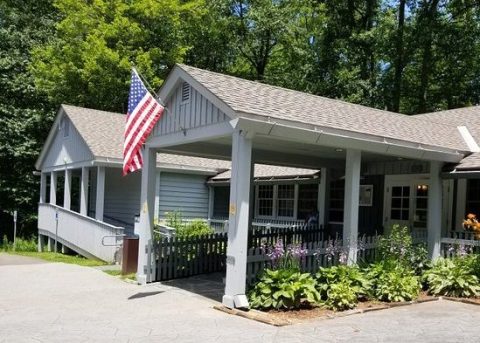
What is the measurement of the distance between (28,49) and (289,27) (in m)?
15.7

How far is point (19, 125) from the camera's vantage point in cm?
2605

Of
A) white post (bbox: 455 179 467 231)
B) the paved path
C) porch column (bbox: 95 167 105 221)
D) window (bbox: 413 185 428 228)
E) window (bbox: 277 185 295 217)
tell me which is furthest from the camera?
window (bbox: 277 185 295 217)

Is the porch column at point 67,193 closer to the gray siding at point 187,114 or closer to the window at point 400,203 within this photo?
the gray siding at point 187,114

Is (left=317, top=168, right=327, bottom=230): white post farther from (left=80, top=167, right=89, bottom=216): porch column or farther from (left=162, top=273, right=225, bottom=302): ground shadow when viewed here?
(left=80, top=167, right=89, bottom=216): porch column

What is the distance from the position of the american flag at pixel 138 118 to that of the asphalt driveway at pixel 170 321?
2732 millimetres

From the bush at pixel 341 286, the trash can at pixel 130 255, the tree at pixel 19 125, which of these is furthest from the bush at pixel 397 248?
the tree at pixel 19 125

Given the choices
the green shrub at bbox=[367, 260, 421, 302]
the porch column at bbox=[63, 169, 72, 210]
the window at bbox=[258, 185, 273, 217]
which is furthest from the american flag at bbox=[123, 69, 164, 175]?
the window at bbox=[258, 185, 273, 217]

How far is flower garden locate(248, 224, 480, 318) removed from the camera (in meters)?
8.82

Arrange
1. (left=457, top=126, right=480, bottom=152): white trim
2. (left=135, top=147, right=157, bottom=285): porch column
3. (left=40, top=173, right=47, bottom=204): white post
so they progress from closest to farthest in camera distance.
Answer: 1. (left=135, top=147, right=157, bottom=285): porch column
2. (left=457, top=126, right=480, bottom=152): white trim
3. (left=40, top=173, right=47, bottom=204): white post

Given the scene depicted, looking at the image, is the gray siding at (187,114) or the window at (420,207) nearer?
the gray siding at (187,114)

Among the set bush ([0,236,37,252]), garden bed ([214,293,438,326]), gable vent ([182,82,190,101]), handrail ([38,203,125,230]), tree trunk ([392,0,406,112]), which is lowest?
bush ([0,236,37,252])

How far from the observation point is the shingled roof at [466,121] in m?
11.6

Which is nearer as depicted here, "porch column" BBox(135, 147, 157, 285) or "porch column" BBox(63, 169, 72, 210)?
"porch column" BBox(135, 147, 157, 285)

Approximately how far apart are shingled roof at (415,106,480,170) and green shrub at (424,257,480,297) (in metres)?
2.08
